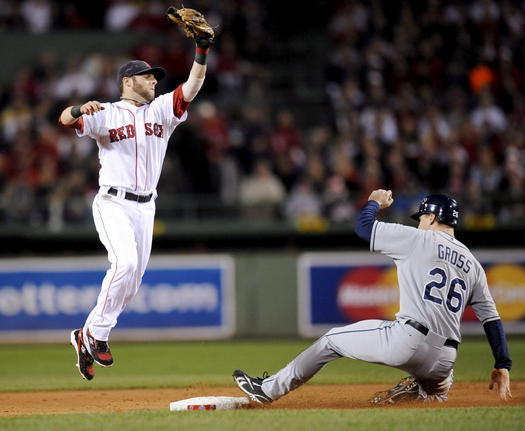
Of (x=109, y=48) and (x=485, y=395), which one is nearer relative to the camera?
(x=485, y=395)

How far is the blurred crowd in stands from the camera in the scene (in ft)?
42.6

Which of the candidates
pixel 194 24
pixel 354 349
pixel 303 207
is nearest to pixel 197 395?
pixel 354 349

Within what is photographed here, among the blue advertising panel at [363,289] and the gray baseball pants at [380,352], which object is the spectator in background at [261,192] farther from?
the gray baseball pants at [380,352]

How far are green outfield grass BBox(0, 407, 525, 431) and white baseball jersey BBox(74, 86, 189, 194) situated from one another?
175 centimetres

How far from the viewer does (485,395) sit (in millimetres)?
7379

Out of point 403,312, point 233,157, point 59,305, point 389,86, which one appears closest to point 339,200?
point 233,157

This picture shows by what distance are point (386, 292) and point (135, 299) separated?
3.40 m

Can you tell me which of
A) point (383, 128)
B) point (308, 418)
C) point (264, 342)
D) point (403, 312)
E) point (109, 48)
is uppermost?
point (109, 48)

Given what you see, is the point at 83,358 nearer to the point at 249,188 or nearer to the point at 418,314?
the point at 418,314

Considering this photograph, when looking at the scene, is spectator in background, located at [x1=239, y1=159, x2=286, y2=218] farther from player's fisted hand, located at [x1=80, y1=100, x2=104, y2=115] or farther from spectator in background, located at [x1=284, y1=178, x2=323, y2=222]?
player's fisted hand, located at [x1=80, y1=100, x2=104, y2=115]

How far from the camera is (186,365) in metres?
10.4

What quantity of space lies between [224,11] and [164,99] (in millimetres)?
8953

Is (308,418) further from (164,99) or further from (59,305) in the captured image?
(59,305)

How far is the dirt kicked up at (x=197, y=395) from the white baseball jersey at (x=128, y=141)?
1.65m
